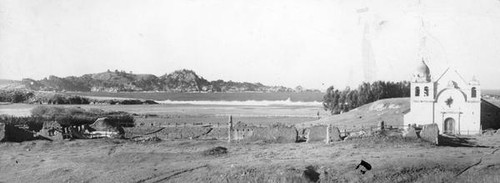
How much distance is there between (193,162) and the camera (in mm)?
21547

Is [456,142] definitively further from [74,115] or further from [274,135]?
[74,115]

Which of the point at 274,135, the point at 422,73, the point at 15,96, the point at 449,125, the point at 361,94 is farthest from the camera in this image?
the point at 361,94

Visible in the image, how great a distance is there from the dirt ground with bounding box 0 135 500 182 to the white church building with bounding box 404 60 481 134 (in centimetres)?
Answer: 1001

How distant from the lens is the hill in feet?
151

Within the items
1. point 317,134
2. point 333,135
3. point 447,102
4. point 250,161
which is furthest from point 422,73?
point 250,161

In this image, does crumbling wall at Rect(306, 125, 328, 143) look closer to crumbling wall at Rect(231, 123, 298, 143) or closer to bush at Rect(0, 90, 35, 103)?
crumbling wall at Rect(231, 123, 298, 143)

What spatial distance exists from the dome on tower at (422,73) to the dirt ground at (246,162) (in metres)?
12.1

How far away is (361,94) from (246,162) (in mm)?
44890

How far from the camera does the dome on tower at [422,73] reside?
1513 inches

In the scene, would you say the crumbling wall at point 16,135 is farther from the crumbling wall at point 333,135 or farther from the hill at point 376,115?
the hill at point 376,115

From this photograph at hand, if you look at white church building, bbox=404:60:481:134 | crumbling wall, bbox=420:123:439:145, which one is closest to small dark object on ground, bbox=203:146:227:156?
crumbling wall, bbox=420:123:439:145

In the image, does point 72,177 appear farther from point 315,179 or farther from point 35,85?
point 35,85

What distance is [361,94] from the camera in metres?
63.3

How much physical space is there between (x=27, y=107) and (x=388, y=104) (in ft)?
117
